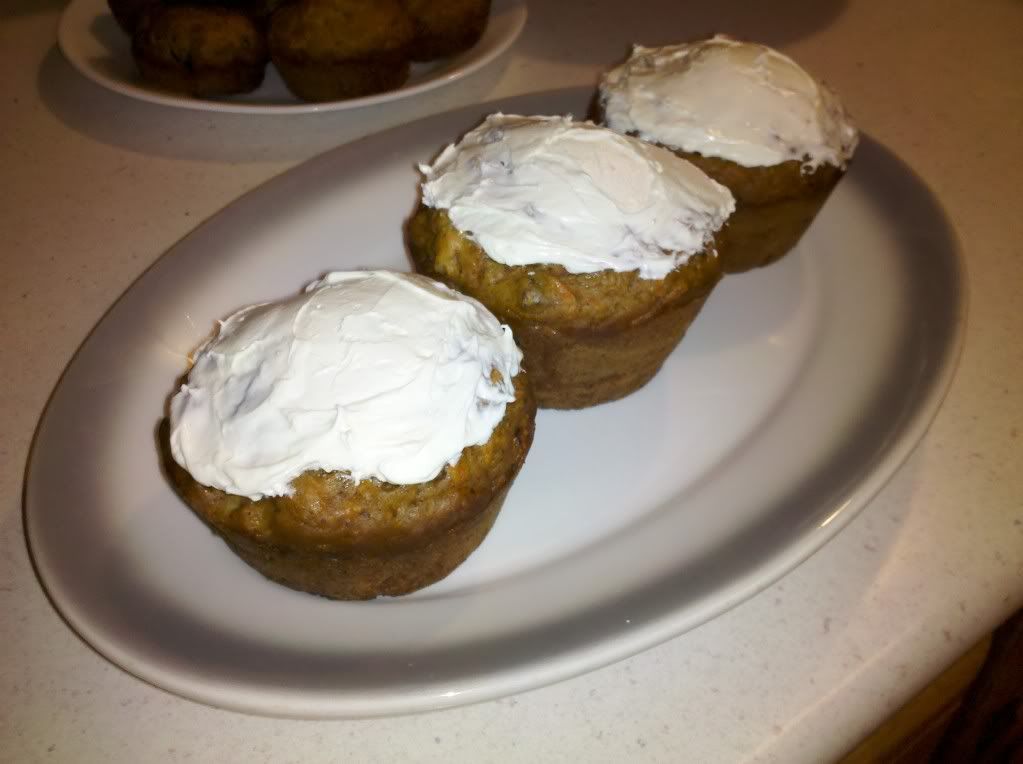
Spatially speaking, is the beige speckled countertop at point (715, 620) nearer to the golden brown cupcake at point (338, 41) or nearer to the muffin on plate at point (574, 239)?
the golden brown cupcake at point (338, 41)

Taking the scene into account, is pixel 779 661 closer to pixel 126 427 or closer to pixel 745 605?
pixel 745 605

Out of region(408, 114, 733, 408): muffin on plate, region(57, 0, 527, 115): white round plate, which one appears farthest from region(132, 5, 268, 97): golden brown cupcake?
region(408, 114, 733, 408): muffin on plate

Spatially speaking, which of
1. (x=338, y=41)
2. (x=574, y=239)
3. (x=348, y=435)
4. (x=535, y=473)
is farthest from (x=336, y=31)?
(x=348, y=435)

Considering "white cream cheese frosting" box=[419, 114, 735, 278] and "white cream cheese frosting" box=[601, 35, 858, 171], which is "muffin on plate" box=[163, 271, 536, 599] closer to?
"white cream cheese frosting" box=[419, 114, 735, 278]

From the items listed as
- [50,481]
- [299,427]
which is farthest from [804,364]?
[50,481]

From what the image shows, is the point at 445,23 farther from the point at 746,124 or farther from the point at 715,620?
the point at 715,620

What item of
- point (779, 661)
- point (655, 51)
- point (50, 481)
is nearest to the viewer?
point (779, 661)
